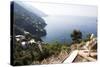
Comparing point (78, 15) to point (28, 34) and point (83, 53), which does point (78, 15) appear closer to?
point (83, 53)

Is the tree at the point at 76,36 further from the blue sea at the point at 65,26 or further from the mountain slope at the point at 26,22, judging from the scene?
the mountain slope at the point at 26,22

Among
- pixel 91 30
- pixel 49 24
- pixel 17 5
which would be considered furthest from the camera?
pixel 91 30

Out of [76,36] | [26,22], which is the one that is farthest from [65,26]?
[26,22]

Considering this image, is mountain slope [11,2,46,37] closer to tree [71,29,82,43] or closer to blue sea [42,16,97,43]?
blue sea [42,16,97,43]

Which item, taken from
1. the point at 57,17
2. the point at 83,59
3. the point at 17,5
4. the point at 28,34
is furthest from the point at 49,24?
A: the point at 83,59

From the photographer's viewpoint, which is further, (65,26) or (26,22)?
(65,26)

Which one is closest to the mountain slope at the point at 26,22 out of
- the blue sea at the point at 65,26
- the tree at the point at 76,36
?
the blue sea at the point at 65,26

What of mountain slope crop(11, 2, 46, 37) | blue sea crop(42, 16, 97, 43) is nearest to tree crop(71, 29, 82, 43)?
blue sea crop(42, 16, 97, 43)

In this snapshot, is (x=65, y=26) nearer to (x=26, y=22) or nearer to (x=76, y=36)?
(x=76, y=36)
